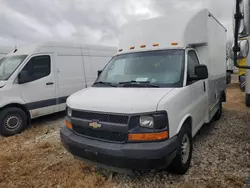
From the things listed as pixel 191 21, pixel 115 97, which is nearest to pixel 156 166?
pixel 115 97

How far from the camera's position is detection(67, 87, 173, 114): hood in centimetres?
266

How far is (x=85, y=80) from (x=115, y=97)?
5.44m

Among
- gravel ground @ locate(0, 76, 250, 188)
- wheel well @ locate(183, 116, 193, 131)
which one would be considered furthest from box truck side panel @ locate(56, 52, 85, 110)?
wheel well @ locate(183, 116, 193, 131)

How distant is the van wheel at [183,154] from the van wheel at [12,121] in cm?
476

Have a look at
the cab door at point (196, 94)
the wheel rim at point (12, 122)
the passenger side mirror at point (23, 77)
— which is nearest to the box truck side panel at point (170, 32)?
the cab door at point (196, 94)

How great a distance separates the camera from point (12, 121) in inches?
229

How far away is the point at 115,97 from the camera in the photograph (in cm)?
297

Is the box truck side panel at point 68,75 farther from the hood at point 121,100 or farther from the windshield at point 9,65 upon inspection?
the hood at point 121,100

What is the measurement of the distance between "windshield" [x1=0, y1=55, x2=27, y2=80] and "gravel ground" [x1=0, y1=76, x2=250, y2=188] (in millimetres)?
1899

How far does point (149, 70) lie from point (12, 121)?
14.6 ft

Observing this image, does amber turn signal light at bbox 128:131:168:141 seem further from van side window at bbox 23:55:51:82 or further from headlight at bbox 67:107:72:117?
van side window at bbox 23:55:51:82

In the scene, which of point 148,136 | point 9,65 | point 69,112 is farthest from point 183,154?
point 9,65

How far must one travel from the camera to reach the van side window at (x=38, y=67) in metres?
6.22

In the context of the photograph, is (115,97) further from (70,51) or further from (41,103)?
(70,51)
